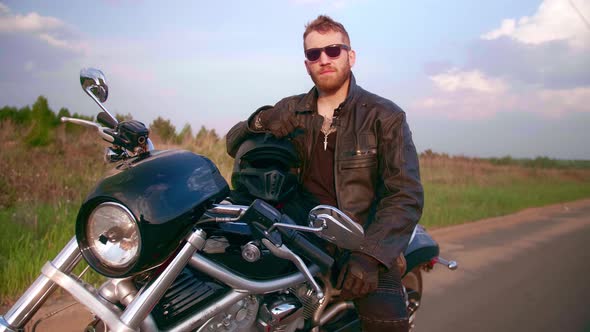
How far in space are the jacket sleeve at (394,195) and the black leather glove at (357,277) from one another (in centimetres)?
6

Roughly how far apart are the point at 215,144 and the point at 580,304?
8034 mm

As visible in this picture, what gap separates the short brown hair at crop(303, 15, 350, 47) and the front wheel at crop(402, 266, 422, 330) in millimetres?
1523

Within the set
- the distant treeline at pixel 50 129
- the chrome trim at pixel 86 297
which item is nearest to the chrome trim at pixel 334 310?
the chrome trim at pixel 86 297

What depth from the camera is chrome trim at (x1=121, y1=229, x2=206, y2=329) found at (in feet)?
5.08

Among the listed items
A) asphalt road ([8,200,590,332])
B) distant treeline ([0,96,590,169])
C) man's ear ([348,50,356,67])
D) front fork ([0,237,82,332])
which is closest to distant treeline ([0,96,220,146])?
distant treeline ([0,96,590,169])

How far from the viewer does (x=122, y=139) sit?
6.07 ft

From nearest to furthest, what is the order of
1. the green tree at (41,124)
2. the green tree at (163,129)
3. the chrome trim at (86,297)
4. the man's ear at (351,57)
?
1. the chrome trim at (86,297)
2. the man's ear at (351,57)
3. the green tree at (41,124)
4. the green tree at (163,129)

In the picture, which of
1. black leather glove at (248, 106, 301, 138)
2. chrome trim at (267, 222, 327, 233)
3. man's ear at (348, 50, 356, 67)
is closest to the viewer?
chrome trim at (267, 222, 327, 233)

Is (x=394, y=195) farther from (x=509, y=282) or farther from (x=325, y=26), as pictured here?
(x=509, y=282)

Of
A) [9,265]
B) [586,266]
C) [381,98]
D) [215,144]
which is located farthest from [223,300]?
[215,144]

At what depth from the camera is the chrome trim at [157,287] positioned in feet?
5.08

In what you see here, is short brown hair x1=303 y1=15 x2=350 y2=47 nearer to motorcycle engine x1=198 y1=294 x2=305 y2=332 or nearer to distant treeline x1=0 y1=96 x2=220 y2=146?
motorcycle engine x1=198 y1=294 x2=305 y2=332

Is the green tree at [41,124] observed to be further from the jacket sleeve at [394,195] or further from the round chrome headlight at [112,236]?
→ the round chrome headlight at [112,236]

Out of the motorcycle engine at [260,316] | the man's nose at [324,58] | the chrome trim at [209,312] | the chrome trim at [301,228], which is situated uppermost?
the man's nose at [324,58]
